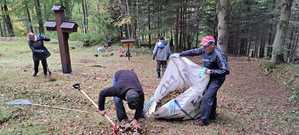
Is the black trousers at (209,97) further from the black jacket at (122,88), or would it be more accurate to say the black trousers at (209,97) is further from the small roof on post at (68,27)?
the small roof on post at (68,27)

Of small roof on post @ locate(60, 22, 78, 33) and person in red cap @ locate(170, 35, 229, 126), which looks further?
small roof on post @ locate(60, 22, 78, 33)

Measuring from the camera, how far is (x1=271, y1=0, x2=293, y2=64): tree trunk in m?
11.0

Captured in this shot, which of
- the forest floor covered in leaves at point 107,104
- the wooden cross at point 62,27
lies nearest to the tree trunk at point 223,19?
the forest floor covered in leaves at point 107,104

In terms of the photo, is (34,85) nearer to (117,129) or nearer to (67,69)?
(67,69)

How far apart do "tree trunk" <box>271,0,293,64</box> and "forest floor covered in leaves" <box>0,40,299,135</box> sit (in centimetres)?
86

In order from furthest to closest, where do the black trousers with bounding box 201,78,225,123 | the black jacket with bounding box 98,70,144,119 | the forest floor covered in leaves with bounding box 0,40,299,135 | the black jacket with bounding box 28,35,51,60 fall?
the black jacket with bounding box 28,35,51,60, the black trousers with bounding box 201,78,225,123, the forest floor covered in leaves with bounding box 0,40,299,135, the black jacket with bounding box 98,70,144,119

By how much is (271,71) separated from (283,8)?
7.80ft

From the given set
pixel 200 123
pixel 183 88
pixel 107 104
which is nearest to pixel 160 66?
pixel 107 104

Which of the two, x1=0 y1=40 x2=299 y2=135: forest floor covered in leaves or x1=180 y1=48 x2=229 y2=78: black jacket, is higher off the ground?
x1=180 y1=48 x2=229 y2=78: black jacket

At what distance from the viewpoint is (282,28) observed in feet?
36.5

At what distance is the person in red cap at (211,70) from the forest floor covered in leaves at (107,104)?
302mm

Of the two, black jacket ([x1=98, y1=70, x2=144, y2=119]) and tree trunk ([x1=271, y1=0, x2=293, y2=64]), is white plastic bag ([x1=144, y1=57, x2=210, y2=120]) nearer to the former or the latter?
black jacket ([x1=98, y1=70, x2=144, y2=119])

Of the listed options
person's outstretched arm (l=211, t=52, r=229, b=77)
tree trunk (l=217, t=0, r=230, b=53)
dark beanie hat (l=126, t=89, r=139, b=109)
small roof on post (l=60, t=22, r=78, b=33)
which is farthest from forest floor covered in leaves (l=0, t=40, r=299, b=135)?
small roof on post (l=60, t=22, r=78, b=33)

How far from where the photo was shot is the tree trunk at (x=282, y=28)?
36.0ft
